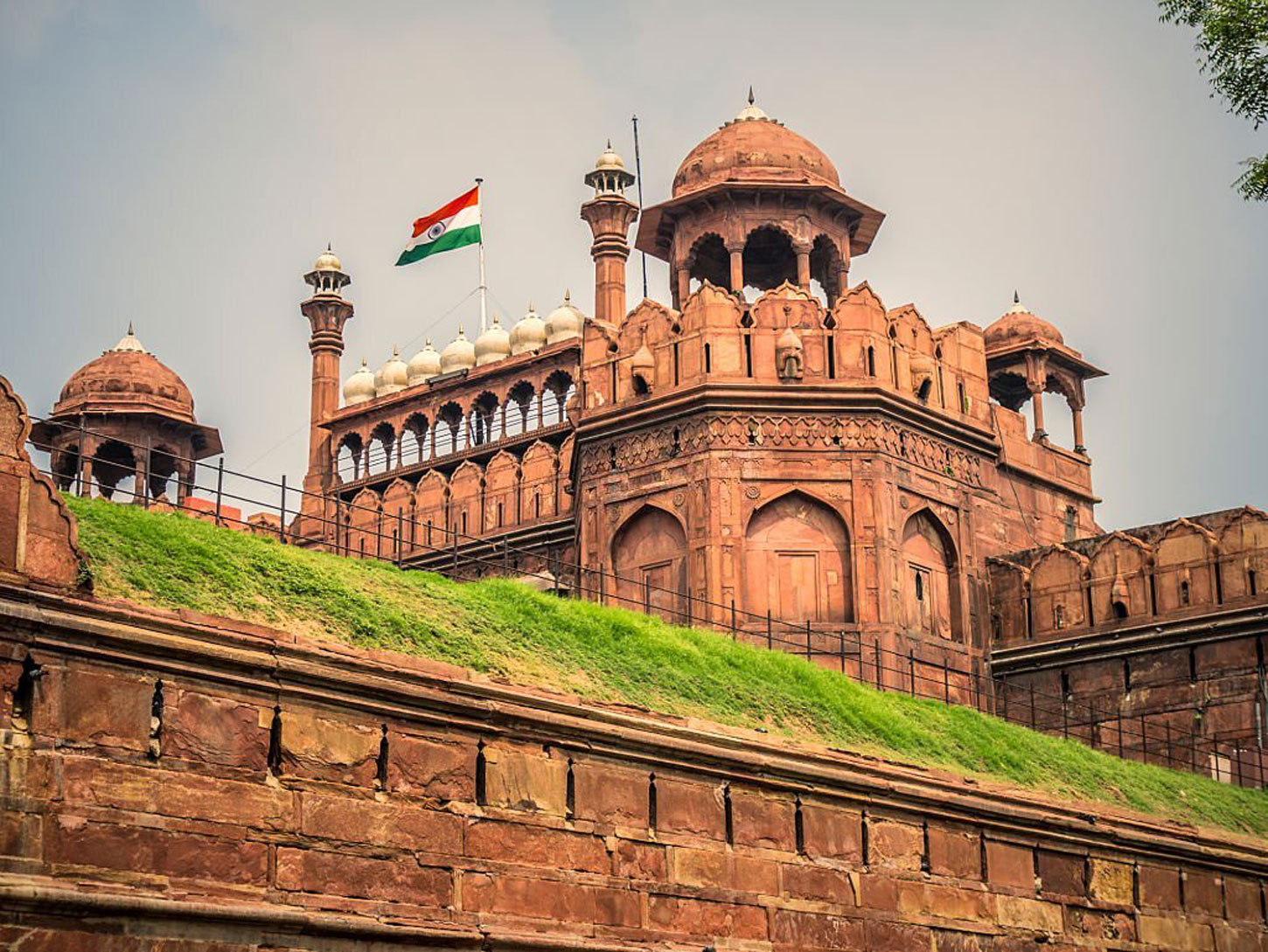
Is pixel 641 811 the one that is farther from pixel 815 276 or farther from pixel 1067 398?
pixel 1067 398

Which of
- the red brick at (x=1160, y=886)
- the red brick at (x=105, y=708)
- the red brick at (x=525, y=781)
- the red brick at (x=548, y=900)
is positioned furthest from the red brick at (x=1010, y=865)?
the red brick at (x=105, y=708)

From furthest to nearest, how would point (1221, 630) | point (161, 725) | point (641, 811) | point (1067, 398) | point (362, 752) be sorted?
point (1067, 398)
point (1221, 630)
point (641, 811)
point (362, 752)
point (161, 725)

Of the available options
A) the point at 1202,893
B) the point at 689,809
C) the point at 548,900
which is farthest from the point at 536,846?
the point at 1202,893

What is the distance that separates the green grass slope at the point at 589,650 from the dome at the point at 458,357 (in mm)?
21433

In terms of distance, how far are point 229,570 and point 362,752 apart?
163 centimetres

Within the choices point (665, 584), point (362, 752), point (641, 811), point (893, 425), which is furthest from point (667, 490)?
point (362, 752)

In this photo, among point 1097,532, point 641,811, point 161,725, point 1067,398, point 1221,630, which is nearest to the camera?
point 161,725

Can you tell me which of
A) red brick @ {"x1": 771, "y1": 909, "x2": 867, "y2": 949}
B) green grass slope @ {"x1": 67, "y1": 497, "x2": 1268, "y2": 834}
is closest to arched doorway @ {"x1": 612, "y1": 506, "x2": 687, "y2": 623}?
green grass slope @ {"x1": 67, "y1": 497, "x2": 1268, "y2": 834}

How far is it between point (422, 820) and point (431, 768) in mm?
369

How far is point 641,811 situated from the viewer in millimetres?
15234

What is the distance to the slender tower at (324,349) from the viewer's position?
40.3 meters

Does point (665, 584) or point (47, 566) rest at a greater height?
point (665, 584)

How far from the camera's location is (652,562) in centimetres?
2469

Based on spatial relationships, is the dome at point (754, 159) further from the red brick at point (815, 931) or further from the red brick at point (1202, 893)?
the red brick at point (815, 931)
